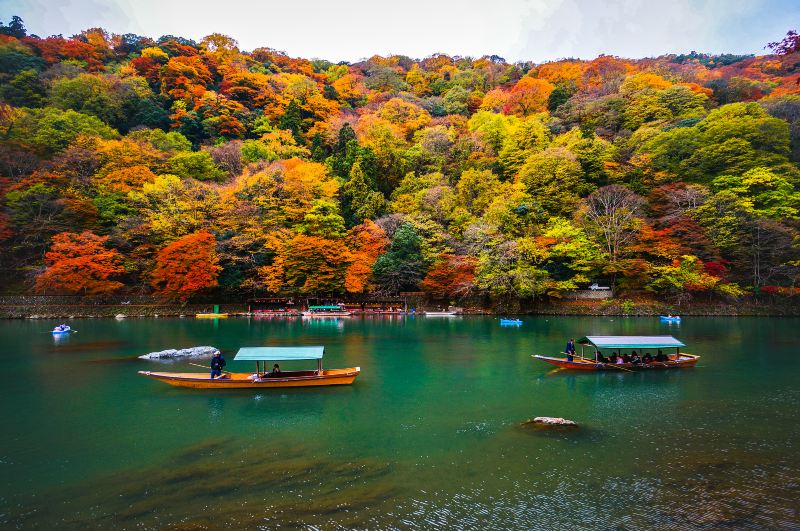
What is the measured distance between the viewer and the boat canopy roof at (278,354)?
1748cm

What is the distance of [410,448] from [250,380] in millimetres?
8442

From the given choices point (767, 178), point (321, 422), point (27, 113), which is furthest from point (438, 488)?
point (27, 113)

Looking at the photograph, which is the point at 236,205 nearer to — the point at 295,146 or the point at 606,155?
the point at 295,146

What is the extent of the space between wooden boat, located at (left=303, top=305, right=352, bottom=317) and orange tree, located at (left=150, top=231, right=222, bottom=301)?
10.3 metres

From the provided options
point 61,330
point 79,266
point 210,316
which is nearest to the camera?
point 61,330

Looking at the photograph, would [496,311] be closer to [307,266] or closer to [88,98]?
[307,266]

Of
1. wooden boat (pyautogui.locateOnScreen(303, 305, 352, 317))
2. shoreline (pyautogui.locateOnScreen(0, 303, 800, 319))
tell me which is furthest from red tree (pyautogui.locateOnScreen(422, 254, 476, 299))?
wooden boat (pyautogui.locateOnScreen(303, 305, 352, 317))

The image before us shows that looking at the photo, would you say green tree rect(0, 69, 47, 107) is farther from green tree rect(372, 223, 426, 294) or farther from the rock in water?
the rock in water

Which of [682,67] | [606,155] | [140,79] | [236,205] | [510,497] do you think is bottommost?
[510,497]

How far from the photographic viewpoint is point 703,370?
21.0m

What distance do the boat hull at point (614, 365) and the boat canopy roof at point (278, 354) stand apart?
35.1 ft

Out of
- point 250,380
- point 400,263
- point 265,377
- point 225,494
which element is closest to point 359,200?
point 400,263

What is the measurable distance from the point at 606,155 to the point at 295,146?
44189 millimetres

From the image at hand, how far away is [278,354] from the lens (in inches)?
703
